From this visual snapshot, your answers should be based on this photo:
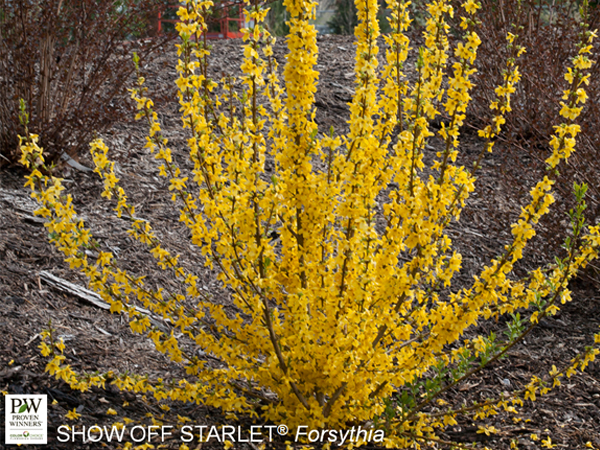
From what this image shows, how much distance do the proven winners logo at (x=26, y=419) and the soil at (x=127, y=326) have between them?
4 cm

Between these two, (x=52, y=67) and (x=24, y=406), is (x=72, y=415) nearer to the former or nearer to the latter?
(x=24, y=406)

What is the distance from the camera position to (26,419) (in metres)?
2.54

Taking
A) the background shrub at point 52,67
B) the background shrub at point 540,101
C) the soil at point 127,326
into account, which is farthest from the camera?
the background shrub at point 52,67

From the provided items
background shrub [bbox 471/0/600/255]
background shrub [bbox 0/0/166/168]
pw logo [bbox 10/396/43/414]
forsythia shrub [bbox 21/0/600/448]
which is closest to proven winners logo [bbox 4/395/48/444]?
pw logo [bbox 10/396/43/414]

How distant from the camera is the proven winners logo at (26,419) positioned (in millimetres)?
2488

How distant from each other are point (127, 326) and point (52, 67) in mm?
2433

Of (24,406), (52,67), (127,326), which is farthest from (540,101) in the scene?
(24,406)

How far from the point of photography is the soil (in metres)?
2.80

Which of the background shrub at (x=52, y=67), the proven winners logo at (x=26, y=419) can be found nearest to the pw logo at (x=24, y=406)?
the proven winners logo at (x=26, y=419)

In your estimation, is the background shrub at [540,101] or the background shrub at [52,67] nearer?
the background shrub at [540,101]

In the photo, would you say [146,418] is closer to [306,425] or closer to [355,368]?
[306,425]

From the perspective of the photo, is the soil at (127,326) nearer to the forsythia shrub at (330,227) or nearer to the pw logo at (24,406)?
the pw logo at (24,406)

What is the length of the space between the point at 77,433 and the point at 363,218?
1.57 metres

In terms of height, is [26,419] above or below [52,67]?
below
